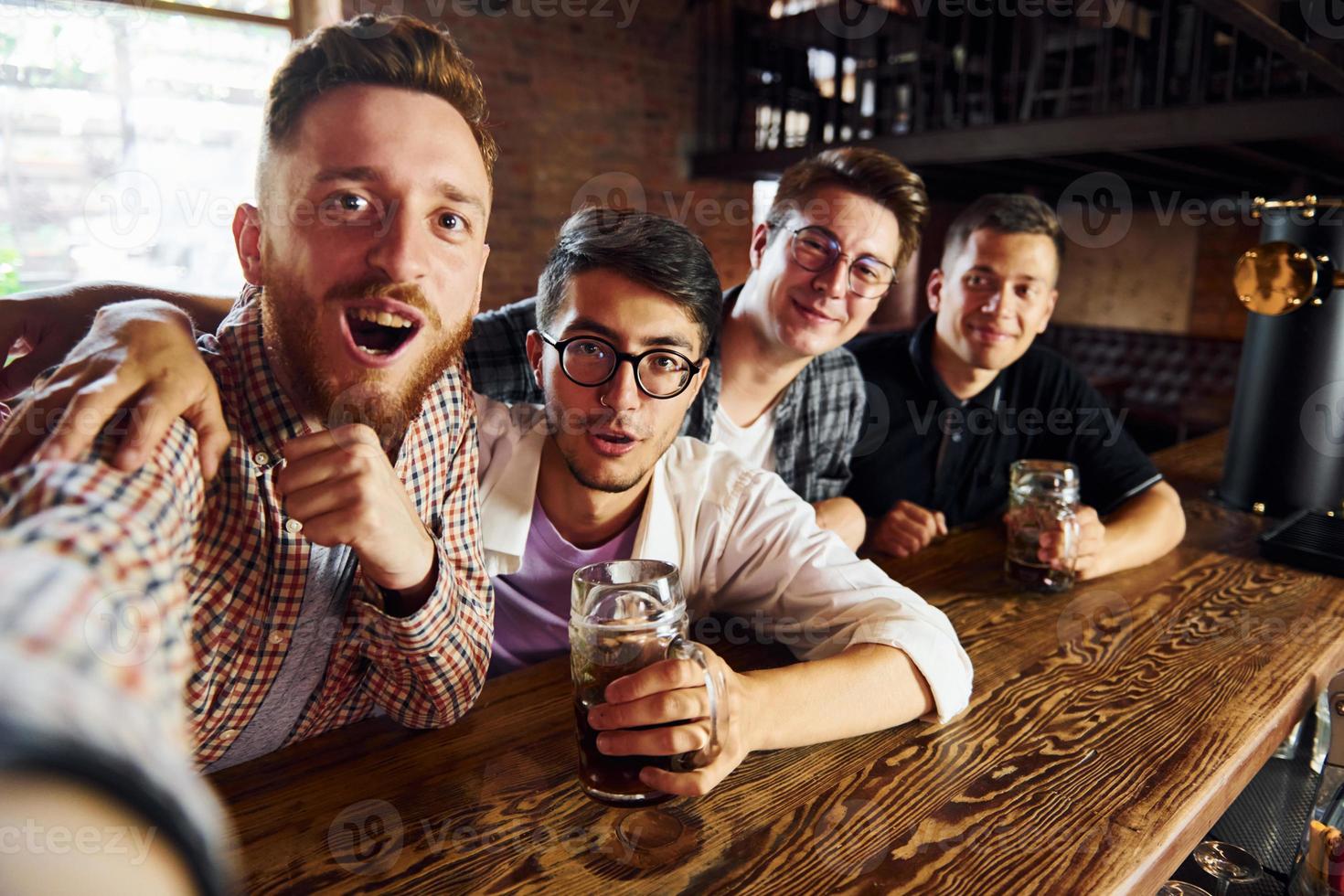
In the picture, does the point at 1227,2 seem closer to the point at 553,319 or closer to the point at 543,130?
the point at 553,319

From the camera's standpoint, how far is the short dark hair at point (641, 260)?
3.78 feet

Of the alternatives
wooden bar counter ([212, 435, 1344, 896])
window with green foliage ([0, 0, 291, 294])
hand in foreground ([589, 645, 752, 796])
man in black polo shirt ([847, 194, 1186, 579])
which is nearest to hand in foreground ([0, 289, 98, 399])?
wooden bar counter ([212, 435, 1344, 896])

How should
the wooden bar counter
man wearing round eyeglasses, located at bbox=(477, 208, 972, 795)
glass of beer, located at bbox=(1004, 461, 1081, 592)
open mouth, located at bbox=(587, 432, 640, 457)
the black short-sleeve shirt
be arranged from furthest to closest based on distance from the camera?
Answer: the black short-sleeve shirt
glass of beer, located at bbox=(1004, 461, 1081, 592)
open mouth, located at bbox=(587, 432, 640, 457)
man wearing round eyeglasses, located at bbox=(477, 208, 972, 795)
the wooden bar counter

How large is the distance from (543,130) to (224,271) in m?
2.51

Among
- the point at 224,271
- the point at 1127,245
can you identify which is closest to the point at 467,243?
the point at 224,271

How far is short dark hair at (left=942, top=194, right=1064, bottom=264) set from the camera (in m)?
2.09

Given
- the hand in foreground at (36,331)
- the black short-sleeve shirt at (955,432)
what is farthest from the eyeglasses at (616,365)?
the black short-sleeve shirt at (955,432)

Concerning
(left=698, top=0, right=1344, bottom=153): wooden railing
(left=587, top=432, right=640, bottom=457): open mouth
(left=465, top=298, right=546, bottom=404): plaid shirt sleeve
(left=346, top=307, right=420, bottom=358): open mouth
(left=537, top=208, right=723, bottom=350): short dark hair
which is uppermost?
(left=698, top=0, right=1344, bottom=153): wooden railing

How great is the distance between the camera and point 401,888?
0.71 metres

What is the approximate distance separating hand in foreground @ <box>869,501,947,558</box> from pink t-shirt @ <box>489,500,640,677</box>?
2.16 ft

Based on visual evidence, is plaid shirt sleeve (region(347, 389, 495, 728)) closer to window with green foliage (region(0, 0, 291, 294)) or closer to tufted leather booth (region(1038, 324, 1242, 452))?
window with green foliage (region(0, 0, 291, 294))

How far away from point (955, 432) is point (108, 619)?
2.01m

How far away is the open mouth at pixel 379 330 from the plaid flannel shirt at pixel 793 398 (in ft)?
2.52

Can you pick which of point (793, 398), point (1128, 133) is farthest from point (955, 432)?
point (1128, 133)
